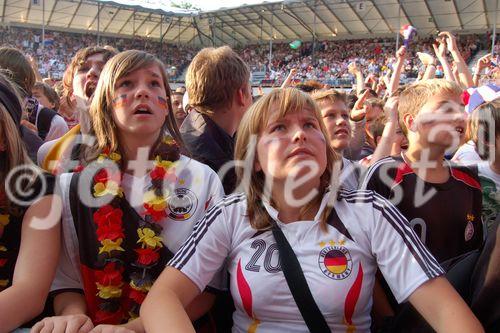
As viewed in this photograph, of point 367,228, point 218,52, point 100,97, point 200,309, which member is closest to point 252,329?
point 200,309

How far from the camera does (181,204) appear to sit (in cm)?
216

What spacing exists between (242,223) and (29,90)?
2461mm

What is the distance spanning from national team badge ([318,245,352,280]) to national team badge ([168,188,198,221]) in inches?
28.0

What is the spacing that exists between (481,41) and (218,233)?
2779cm

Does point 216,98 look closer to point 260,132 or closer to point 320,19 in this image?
point 260,132

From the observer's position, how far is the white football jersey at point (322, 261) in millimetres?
1669

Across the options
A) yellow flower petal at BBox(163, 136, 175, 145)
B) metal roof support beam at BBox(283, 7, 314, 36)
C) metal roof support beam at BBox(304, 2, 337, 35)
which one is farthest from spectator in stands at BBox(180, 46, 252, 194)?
metal roof support beam at BBox(283, 7, 314, 36)

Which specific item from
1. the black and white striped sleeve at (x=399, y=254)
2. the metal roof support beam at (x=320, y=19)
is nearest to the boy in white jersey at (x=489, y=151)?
the black and white striped sleeve at (x=399, y=254)

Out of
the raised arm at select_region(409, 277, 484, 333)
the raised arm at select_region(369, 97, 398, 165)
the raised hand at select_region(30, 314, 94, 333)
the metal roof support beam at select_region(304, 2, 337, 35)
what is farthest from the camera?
→ the metal roof support beam at select_region(304, 2, 337, 35)

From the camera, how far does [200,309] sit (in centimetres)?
192

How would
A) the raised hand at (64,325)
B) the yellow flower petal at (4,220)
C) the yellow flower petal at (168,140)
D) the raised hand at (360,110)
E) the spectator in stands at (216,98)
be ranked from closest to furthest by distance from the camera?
the raised hand at (64,325)
the yellow flower petal at (4,220)
the yellow flower petal at (168,140)
the spectator in stands at (216,98)
the raised hand at (360,110)

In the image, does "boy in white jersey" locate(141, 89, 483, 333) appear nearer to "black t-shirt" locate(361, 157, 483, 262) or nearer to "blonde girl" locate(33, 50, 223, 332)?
"blonde girl" locate(33, 50, 223, 332)

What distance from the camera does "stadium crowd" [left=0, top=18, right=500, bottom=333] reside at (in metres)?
1.67

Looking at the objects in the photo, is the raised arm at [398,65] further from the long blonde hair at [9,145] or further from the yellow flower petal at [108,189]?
the long blonde hair at [9,145]
